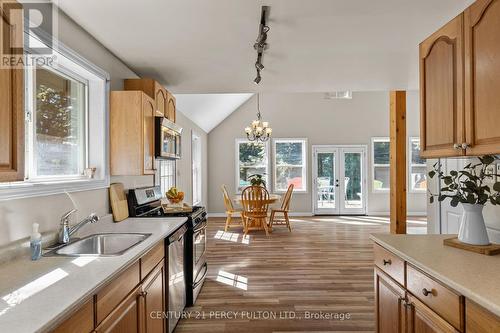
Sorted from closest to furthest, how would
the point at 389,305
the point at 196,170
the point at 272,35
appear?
the point at 389,305 → the point at 272,35 → the point at 196,170

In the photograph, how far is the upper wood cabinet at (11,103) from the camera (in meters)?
1.08

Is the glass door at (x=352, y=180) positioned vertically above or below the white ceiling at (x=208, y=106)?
below

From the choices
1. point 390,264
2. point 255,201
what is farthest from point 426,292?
point 255,201

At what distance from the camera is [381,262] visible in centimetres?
188

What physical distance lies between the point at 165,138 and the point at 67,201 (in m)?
1.20

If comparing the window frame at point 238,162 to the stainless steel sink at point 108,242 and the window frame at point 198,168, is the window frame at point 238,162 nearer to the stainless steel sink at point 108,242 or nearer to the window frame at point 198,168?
the window frame at point 198,168

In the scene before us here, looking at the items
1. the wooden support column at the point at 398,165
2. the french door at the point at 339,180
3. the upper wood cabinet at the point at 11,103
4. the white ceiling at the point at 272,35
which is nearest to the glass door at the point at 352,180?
the french door at the point at 339,180

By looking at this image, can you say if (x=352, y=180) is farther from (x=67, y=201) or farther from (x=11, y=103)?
(x=11, y=103)

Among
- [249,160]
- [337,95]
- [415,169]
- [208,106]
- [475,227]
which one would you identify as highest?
[337,95]

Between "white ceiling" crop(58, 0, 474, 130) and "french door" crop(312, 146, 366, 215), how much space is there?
15.1ft

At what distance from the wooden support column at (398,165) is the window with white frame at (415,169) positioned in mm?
4268

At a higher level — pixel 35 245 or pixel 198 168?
pixel 198 168

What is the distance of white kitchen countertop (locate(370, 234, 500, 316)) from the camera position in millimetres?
1081

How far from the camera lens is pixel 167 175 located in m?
4.89
